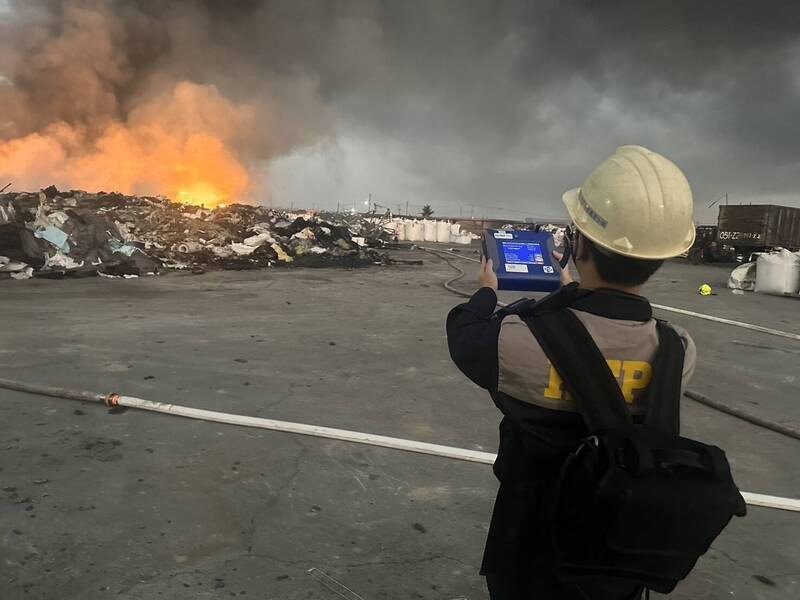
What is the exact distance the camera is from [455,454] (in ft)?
10.2

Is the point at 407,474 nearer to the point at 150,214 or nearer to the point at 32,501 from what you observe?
the point at 32,501

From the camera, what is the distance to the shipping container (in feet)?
66.9

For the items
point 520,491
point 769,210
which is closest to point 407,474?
point 520,491

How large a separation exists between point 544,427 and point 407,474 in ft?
6.03

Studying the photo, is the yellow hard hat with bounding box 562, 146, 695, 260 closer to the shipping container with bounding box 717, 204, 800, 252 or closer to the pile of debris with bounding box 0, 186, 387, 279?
the pile of debris with bounding box 0, 186, 387, 279

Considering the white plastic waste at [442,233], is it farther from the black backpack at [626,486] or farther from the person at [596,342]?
the black backpack at [626,486]

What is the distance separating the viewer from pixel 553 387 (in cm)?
117

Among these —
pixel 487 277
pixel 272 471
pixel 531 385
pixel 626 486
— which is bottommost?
pixel 272 471

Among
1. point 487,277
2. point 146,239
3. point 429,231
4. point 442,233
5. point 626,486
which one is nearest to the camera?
point 626,486

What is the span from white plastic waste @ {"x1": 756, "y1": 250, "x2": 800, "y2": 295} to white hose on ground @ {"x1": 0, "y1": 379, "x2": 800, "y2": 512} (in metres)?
10.9

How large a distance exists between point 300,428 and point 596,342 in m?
2.51

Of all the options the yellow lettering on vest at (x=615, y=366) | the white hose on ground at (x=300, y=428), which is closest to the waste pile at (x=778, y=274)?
the white hose on ground at (x=300, y=428)

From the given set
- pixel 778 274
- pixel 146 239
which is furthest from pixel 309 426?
pixel 146 239

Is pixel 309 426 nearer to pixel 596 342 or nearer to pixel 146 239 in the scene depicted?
pixel 596 342
